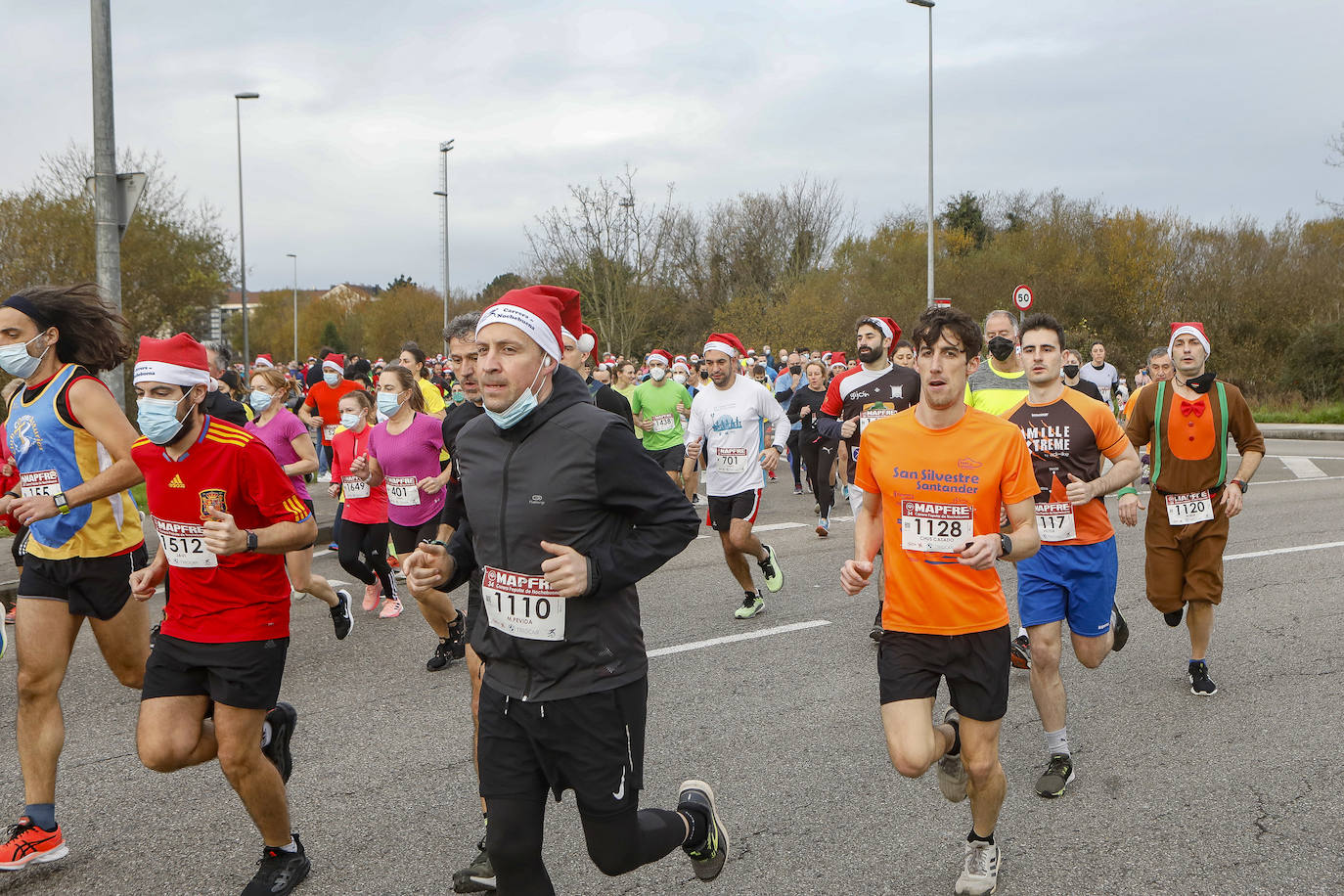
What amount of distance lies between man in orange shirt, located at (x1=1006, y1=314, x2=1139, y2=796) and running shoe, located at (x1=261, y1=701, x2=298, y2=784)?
10.3 ft

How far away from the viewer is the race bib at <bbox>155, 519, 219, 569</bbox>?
3744 millimetres

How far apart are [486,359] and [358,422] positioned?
18.2 ft

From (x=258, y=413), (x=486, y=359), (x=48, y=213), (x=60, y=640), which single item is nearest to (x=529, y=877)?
(x=486, y=359)

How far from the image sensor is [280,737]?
Answer: 397cm

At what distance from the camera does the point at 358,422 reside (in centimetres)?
818

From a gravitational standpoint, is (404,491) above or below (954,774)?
above

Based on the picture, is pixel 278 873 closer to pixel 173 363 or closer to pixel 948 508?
pixel 173 363

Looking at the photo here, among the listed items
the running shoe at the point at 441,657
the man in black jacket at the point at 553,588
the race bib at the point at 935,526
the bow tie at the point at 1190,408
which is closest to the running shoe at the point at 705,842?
the man in black jacket at the point at 553,588

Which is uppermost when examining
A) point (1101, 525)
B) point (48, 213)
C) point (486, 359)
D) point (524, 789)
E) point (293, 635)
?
point (48, 213)

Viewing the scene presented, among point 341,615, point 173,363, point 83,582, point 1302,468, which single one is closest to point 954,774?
point 173,363

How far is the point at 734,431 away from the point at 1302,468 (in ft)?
44.8

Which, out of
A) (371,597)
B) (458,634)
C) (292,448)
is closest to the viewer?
(458,634)

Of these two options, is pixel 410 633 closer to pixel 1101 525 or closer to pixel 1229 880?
pixel 1101 525

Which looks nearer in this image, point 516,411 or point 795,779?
point 516,411
